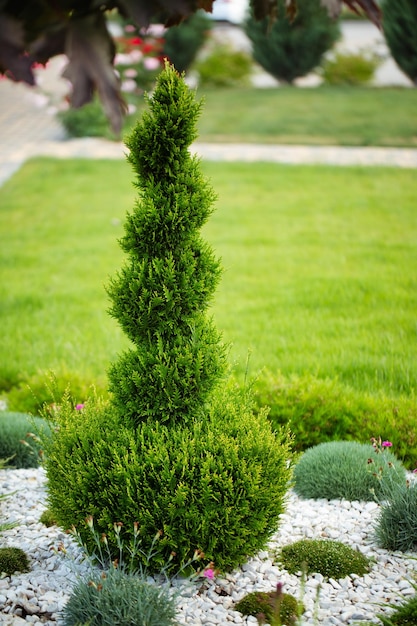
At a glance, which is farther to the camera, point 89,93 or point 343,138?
point 343,138

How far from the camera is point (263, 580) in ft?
10.0

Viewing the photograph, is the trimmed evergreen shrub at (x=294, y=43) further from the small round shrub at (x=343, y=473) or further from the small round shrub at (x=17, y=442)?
the small round shrub at (x=343, y=473)

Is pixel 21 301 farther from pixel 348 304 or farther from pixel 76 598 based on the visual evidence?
pixel 76 598

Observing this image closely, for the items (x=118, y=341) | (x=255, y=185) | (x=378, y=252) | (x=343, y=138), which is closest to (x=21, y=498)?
(x=118, y=341)

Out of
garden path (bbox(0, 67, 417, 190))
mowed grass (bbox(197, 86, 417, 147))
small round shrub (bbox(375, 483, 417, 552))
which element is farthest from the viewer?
mowed grass (bbox(197, 86, 417, 147))

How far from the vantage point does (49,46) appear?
1392 mm

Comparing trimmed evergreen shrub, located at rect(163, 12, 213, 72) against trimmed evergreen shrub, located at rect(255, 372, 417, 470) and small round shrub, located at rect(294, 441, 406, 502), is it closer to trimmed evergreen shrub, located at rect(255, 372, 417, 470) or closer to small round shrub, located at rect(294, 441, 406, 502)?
trimmed evergreen shrub, located at rect(255, 372, 417, 470)

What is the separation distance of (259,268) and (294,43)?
12318mm

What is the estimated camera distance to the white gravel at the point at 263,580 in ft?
9.20

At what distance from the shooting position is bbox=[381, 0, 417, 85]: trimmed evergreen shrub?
57.3ft

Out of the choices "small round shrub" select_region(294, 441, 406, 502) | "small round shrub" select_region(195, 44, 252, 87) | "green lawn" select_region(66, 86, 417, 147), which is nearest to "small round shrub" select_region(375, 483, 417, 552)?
"small round shrub" select_region(294, 441, 406, 502)

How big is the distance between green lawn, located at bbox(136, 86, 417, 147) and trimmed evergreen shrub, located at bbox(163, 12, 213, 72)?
1.34m

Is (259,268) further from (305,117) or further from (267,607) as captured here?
(305,117)

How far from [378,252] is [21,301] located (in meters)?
3.66
